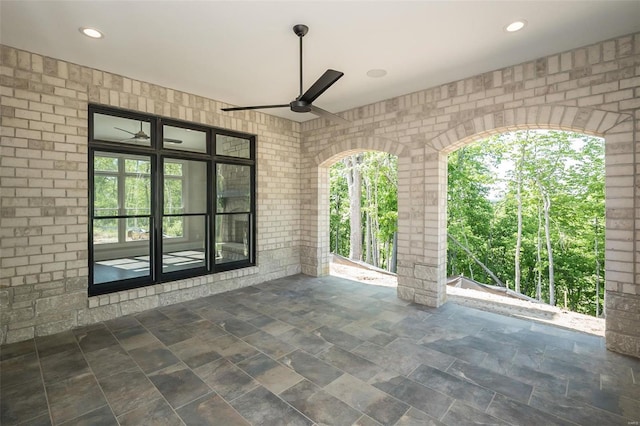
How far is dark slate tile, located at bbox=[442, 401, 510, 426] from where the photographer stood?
1.95 m

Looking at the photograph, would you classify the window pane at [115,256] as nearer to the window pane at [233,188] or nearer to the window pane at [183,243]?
the window pane at [183,243]

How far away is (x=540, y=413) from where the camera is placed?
6.72 feet

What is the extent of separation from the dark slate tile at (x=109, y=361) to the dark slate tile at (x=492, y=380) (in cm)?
291

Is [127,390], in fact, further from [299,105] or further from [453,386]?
[299,105]

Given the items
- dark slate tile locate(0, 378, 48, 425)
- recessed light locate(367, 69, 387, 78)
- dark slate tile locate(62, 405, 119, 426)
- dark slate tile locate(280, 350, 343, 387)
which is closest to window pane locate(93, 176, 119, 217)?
dark slate tile locate(0, 378, 48, 425)

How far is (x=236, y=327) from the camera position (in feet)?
11.5

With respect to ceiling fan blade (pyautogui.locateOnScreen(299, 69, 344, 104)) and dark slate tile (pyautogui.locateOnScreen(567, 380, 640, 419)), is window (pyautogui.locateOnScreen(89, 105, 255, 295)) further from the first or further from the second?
dark slate tile (pyautogui.locateOnScreen(567, 380, 640, 419))

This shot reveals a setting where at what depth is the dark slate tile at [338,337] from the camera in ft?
10.1

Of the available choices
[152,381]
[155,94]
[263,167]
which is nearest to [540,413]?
[152,381]

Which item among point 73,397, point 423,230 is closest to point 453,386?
point 423,230

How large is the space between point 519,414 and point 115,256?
21.9 ft

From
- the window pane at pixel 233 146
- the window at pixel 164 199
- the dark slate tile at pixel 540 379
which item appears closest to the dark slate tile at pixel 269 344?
the window at pixel 164 199

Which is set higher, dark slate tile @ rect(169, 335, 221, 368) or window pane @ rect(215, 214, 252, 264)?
window pane @ rect(215, 214, 252, 264)

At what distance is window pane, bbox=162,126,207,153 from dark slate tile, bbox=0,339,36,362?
2.76 m
